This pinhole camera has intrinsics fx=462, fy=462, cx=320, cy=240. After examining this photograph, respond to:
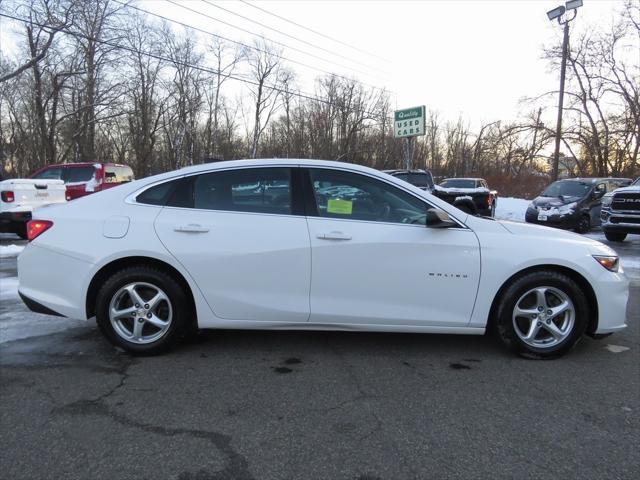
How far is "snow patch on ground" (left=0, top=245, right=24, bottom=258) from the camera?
29.4 ft

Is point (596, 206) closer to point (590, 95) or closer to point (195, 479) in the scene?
point (195, 479)

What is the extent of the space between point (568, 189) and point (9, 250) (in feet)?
50.4

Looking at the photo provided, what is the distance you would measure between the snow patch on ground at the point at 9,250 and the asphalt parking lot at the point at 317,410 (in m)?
5.90

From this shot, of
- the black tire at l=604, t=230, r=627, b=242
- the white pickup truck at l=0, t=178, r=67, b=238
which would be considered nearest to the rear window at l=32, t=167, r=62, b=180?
the white pickup truck at l=0, t=178, r=67, b=238

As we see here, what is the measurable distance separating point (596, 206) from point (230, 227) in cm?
1412

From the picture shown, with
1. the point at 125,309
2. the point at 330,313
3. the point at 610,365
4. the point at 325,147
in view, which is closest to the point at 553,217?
the point at 610,365

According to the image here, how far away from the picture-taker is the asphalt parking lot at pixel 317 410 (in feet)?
7.72

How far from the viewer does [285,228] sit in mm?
3617

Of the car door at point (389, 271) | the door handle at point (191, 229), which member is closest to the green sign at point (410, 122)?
the car door at point (389, 271)

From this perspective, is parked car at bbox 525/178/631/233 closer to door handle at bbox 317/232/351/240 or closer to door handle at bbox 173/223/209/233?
door handle at bbox 317/232/351/240

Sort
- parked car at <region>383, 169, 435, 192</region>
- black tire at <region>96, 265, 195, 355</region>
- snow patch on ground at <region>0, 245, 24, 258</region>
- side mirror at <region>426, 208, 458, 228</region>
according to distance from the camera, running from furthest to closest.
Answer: parked car at <region>383, 169, 435, 192</region> < snow patch on ground at <region>0, 245, 24, 258</region> < black tire at <region>96, 265, 195, 355</region> < side mirror at <region>426, 208, 458, 228</region>

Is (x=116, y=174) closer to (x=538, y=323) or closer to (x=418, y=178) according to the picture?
(x=418, y=178)

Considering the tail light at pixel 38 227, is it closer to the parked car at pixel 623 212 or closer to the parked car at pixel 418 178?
the parked car at pixel 623 212

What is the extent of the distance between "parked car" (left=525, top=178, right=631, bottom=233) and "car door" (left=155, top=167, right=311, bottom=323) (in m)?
12.3
